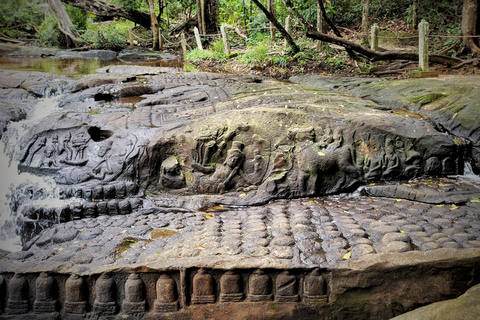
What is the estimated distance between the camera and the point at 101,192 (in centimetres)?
473

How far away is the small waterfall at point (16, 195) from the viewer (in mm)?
4583

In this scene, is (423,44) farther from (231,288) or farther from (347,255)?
(231,288)

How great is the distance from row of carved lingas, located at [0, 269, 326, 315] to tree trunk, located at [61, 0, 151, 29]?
17274 mm

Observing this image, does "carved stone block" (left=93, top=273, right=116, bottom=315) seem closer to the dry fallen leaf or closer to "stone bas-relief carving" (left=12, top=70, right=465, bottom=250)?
"stone bas-relief carving" (left=12, top=70, right=465, bottom=250)

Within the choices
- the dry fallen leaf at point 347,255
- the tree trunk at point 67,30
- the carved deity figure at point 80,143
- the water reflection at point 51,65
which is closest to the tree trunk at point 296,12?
the water reflection at point 51,65

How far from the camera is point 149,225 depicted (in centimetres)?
414

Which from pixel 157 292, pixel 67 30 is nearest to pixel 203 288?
pixel 157 292

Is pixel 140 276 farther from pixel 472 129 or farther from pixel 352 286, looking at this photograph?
pixel 472 129

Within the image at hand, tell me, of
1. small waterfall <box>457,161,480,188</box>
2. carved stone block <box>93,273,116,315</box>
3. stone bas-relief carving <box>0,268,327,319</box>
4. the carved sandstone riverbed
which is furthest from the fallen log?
Result: carved stone block <box>93,273,116,315</box>

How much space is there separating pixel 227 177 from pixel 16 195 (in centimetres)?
272

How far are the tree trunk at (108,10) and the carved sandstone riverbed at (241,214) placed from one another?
13107 mm

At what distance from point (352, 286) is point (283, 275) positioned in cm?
57

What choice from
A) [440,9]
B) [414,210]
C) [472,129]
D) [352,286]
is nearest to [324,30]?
[440,9]

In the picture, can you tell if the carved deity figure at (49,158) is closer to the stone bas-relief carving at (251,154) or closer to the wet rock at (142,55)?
the stone bas-relief carving at (251,154)
